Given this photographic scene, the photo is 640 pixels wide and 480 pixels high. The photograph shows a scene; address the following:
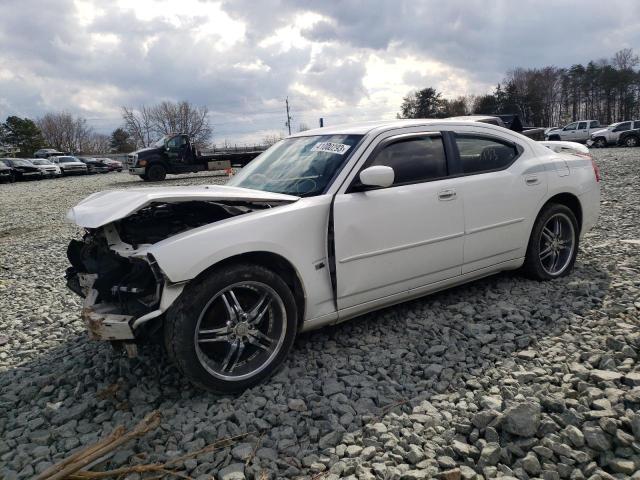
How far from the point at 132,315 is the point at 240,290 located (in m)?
0.66

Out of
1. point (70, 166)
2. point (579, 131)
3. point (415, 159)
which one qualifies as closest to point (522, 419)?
point (415, 159)

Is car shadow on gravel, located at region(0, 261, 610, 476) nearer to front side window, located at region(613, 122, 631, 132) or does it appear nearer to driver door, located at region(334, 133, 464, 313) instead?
driver door, located at region(334, 133, 464, 313)

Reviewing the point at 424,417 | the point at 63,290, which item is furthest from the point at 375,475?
the point at 63,290

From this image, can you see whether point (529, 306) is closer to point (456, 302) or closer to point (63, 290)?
point (456, 302)

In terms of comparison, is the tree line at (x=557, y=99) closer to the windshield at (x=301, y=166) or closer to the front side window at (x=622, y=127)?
the front side window at (x=622, y=127)

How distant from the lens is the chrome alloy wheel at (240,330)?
9.38 feet

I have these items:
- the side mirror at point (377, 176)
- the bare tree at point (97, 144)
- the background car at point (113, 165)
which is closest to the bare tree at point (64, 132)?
the bare tree at point (97, 144)

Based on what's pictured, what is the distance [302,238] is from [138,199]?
1046mm

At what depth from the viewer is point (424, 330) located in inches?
144

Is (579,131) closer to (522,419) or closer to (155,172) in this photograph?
(155,172)

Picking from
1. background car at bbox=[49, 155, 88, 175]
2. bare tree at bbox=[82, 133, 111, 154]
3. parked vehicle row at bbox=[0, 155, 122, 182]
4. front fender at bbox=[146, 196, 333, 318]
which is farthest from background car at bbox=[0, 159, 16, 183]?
bare tree at bbox=[82, 133, 111, 154]

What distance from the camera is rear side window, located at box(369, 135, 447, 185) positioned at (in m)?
3.58

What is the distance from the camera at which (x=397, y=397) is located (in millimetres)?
2803

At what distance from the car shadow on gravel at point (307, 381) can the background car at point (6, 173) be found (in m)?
30.2
